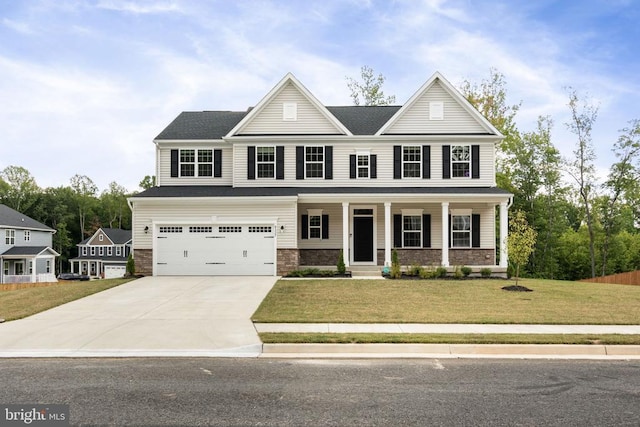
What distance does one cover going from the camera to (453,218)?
22828mm

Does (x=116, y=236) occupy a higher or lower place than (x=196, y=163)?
lower

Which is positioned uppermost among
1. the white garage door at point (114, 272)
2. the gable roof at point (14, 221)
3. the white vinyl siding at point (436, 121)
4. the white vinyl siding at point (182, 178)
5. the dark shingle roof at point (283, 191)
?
the white vinyl siding at point (436, 121)

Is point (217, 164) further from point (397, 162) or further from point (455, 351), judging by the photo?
point (455, 351)

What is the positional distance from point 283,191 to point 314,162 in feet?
7.75

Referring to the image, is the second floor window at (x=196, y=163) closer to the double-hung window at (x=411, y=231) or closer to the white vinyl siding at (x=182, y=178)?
the white vinyl siding at (x=182, y=178)

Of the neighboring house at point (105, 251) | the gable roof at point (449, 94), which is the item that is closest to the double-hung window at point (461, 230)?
the gable roof at point (449, 94)

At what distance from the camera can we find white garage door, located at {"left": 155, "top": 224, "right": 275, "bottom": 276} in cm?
2072

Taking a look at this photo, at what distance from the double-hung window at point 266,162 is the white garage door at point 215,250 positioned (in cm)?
319

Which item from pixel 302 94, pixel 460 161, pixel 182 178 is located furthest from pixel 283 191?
pixel 460 161

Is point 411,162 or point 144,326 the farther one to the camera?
point 411,162

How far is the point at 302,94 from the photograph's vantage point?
22.9m

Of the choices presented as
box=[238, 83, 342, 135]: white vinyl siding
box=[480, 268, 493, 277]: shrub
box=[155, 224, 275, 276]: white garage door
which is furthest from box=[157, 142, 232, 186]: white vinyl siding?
box=[480, 268, 493, 277]: shrub

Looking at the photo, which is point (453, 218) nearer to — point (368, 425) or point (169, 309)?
point (169, 309)

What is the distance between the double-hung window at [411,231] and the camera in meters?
22.9
